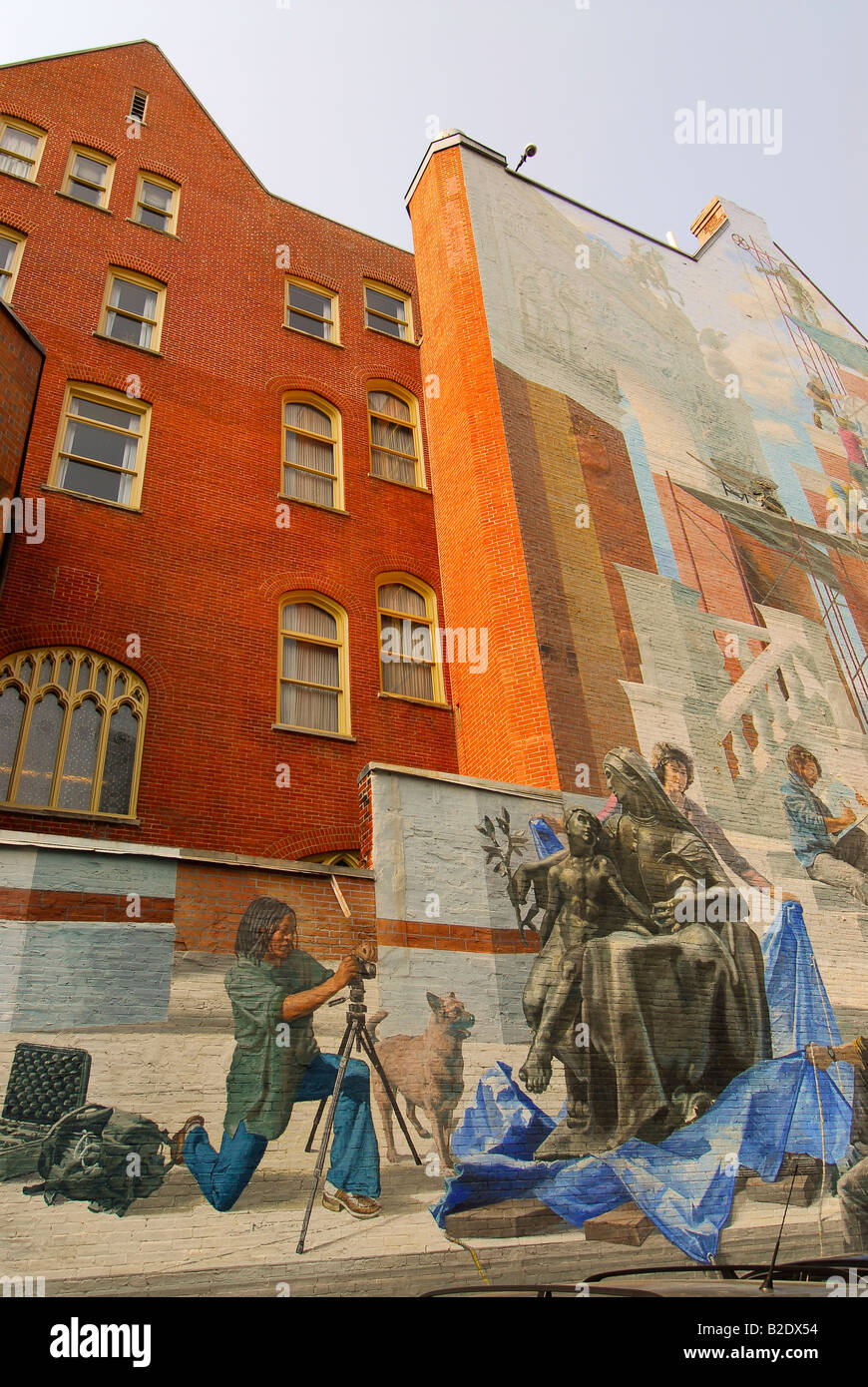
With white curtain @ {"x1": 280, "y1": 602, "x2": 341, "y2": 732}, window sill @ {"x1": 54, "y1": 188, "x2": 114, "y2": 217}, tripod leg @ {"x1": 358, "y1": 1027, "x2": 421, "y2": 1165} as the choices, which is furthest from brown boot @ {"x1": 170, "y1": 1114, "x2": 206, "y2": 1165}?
window sill @ {"x1": 54, "y1": 188, "x2": 114, "y2": 217}

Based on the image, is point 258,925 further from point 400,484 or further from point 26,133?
point 26,133

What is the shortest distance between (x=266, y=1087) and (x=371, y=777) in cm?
349

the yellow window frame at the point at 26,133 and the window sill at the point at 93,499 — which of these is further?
the yellow window frame at the point at 26,133

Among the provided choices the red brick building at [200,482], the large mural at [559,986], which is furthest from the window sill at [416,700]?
the large mural at [559,986]

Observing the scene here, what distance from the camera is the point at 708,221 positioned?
26.1m

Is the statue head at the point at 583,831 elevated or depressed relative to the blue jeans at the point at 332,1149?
elevated

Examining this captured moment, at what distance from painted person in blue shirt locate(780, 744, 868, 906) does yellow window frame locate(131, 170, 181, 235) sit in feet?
49.2

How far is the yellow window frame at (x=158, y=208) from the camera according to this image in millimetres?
17484

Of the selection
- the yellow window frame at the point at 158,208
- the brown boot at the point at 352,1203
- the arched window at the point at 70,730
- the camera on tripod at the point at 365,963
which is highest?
the yellow window frame at the point at 158,208

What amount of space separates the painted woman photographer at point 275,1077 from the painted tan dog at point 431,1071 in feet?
0.86

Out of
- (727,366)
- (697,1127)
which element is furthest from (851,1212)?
(727,366)

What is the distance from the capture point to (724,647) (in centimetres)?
1487

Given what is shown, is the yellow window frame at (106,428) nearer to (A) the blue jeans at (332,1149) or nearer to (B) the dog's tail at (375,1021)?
(B) the dog's tail at (375,1021)
